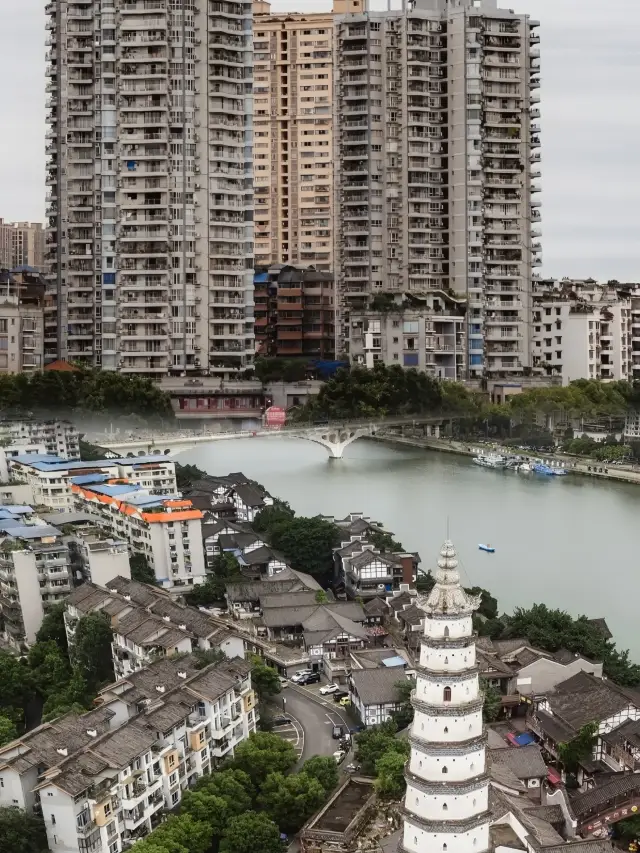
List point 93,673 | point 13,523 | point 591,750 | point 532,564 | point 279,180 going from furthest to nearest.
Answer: point 279,180 < point 532,564 < point 13,523 < point 93,673 < point 591,750

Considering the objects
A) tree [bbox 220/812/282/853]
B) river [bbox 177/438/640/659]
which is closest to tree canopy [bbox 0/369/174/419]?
river [bbox 177/438/640/659]

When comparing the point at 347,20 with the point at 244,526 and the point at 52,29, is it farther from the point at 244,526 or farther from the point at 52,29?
the point at 244,526

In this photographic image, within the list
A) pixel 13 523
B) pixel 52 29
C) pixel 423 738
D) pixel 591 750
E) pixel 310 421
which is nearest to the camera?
pixel 423 738

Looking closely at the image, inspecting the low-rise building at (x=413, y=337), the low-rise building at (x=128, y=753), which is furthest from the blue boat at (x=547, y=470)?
the low-rise building at (x=128, y=753)

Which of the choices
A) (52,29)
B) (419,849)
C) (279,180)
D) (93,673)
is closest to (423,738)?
(419,849)

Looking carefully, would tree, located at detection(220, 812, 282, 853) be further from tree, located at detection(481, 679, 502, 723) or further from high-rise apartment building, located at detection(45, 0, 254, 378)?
high-rise apartment building, located at detection(45, 0, 254, 378)

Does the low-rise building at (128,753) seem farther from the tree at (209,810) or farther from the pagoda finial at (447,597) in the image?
the pagoda finial at (447,597)

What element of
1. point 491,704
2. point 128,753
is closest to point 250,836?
point 128,753
